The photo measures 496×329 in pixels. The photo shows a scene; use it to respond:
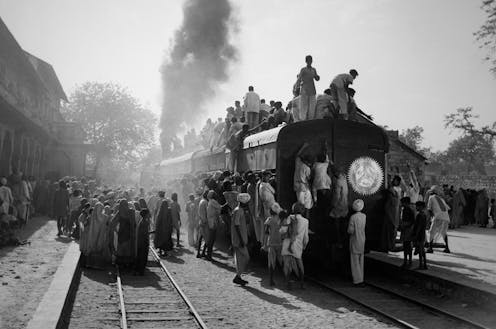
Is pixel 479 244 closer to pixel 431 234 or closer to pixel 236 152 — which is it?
pixel 431 234

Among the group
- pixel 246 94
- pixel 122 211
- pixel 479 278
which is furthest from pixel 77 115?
pixel 479 278

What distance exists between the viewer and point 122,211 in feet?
34.9

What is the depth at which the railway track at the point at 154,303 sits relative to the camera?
671 cm

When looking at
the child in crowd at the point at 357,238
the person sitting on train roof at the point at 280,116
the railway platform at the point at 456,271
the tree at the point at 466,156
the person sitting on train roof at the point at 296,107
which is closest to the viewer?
the railway platform at the point at 456,271

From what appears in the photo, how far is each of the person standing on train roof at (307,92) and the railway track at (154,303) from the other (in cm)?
541

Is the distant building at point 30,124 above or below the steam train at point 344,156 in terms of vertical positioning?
above

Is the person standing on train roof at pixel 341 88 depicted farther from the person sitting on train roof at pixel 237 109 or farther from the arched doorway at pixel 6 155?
the arched doorway at pixel 6 155

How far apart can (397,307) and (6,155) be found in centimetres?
1694

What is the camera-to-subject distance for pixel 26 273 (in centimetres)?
923

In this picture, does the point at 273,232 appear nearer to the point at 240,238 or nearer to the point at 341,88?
the point at 240,238

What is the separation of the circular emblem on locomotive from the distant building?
9.33 meters

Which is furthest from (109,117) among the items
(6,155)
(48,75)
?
(6,155)

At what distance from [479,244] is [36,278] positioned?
1297 centimetres

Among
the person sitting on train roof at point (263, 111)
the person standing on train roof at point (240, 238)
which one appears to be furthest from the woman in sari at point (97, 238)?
the person sitting on train roof at point (263, 111)
